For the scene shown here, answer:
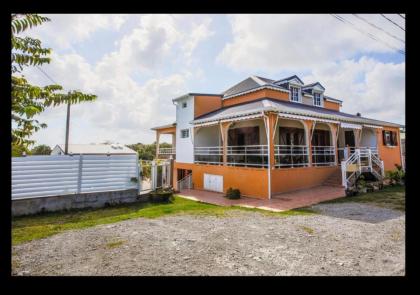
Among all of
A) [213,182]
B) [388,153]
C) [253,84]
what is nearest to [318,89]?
[253,84]

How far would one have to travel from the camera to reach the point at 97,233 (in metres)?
6.01

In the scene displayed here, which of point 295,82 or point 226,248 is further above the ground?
point 295,82

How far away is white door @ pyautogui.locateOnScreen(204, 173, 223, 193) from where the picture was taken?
45.6ft

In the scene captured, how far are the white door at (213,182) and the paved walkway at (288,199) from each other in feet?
4.60

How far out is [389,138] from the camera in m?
19.7

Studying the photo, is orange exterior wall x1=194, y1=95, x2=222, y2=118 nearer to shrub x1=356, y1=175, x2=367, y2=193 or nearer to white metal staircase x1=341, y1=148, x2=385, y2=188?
white metal staircase x1=341, y1=148, x2=385, y2=188

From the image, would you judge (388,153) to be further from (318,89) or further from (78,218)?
(78,218)

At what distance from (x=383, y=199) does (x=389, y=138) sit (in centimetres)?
1311

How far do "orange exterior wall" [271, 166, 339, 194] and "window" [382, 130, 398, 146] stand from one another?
29.1 feet

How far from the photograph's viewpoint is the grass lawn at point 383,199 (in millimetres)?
8783

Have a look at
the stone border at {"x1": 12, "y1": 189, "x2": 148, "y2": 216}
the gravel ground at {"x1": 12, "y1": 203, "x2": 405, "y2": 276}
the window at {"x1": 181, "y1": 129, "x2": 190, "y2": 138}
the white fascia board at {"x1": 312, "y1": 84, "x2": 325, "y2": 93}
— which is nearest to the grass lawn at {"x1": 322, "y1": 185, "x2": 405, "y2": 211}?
the gravel ground at {"x1": 12, "y1": 203, "x2": 405, "y2": 276}
